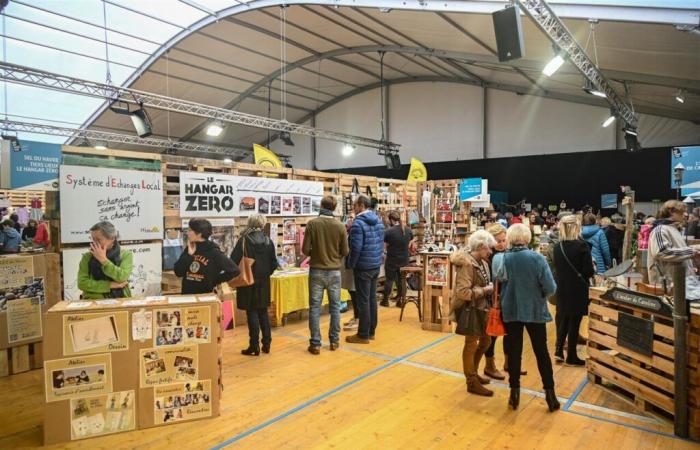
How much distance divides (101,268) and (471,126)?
545 inches

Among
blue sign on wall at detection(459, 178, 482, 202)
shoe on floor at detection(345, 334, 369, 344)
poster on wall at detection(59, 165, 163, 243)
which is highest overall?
blue sign on wall at detection(459, 178, 482, 202)

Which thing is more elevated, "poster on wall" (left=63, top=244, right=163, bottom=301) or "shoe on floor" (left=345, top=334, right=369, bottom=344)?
"poster on wall" (left=63, top=244, right=163, bottom=301)

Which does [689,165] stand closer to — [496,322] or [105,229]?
[496,322]

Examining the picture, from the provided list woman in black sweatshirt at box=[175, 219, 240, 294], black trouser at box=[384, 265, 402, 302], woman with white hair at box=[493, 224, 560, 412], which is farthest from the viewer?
black trouser at box=[384, 265, 402, 302]

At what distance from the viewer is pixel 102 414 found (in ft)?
9.52

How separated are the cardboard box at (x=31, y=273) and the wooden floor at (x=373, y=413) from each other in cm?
35

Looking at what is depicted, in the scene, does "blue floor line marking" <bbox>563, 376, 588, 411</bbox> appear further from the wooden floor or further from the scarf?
the scarf

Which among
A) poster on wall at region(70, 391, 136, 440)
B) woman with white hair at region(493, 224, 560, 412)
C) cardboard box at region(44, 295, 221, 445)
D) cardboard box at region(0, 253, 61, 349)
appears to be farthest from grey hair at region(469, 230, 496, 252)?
cardboard box at region(0, 253, 61, 349)

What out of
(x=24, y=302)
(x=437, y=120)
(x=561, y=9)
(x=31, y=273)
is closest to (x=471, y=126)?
(x=437, y=120)

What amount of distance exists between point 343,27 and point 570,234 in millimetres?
9487

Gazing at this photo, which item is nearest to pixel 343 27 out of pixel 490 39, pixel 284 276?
pixel 490 39

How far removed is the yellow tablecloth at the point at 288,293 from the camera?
5660 mm

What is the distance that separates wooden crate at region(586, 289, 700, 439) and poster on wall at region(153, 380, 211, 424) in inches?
120

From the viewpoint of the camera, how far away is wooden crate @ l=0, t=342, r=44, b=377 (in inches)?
158
